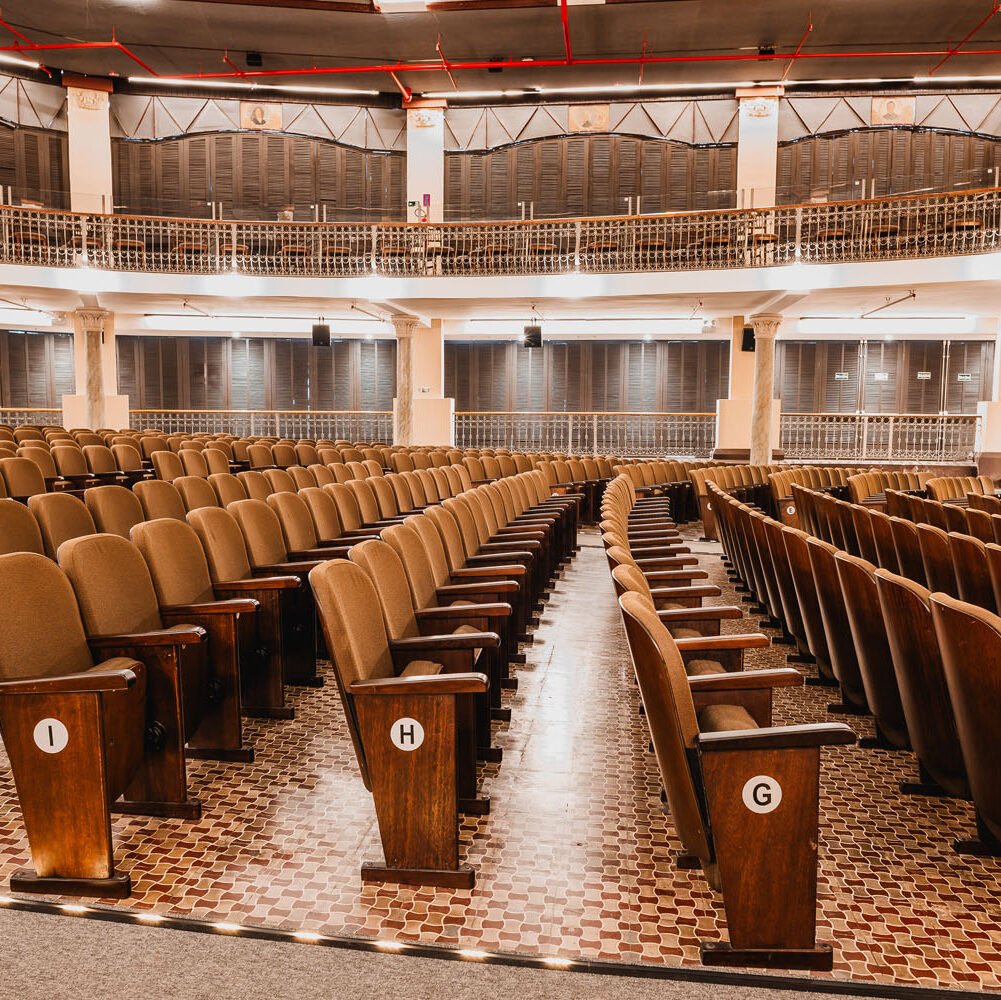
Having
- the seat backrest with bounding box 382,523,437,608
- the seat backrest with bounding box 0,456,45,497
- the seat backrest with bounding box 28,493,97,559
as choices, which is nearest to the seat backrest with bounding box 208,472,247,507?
the seat backrest with bounding box 0,456,45,497

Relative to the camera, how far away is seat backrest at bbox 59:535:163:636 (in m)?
2.38

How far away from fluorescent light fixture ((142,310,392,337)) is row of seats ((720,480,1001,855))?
43.9 feet

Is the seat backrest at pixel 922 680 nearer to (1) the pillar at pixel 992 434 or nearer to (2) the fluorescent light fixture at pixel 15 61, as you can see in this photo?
(1) the pillar at pixel 992 434

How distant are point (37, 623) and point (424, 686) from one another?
1035 millimetres

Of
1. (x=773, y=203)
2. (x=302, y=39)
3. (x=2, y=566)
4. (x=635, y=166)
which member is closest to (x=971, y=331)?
(x=773, y=203)

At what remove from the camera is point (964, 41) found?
12461 mm

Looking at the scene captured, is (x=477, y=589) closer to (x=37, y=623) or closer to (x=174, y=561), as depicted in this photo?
(x=174, y=561)

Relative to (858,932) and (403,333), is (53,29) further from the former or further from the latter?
(858,932)

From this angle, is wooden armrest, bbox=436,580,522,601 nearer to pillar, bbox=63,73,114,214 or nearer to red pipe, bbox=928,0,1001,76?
red pipe, bbox=928,0,1001,76

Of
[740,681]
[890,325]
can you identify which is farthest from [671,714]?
[890,325]

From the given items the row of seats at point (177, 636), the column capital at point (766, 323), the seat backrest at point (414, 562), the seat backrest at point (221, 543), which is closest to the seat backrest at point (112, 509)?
the row of seats at point (177, 636)

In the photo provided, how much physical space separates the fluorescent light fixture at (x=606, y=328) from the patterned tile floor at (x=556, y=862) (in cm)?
1418

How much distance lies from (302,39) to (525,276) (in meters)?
5.11

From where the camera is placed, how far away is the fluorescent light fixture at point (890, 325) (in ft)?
51.9
